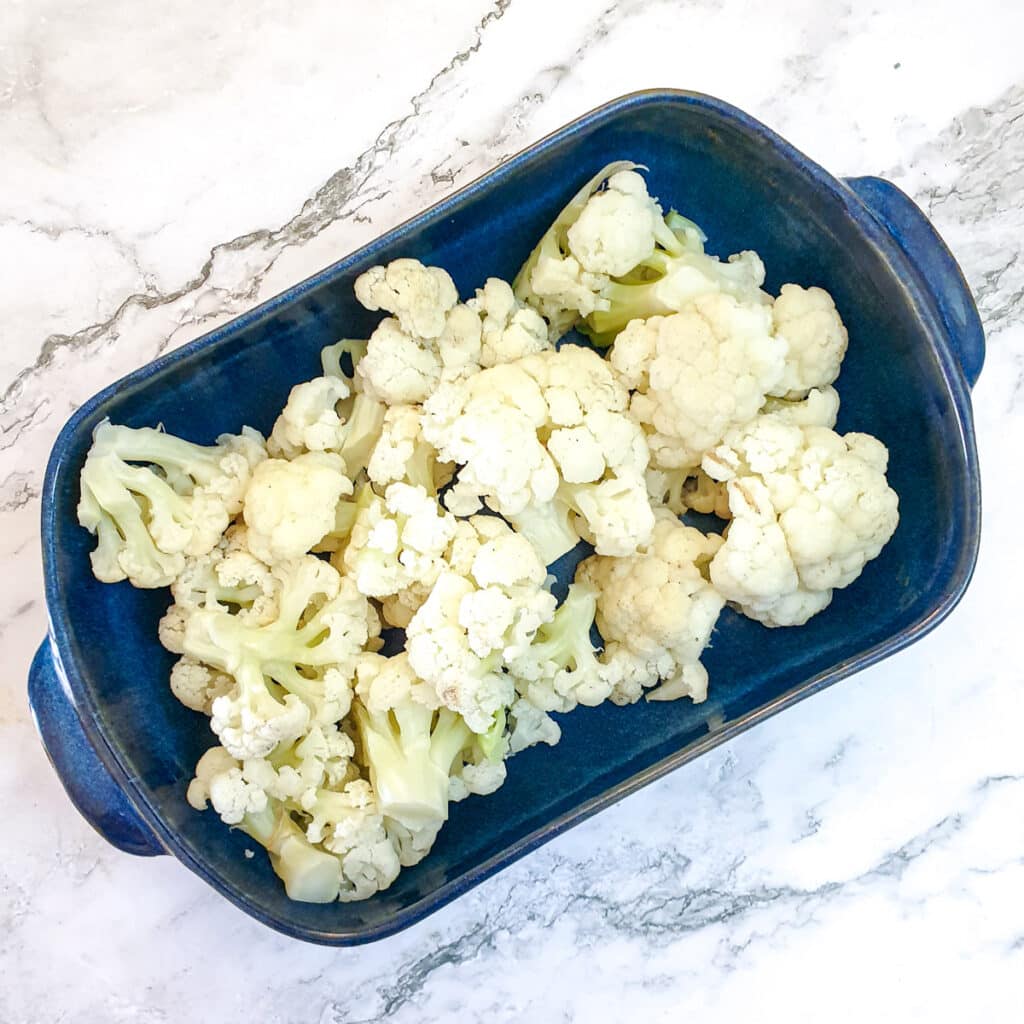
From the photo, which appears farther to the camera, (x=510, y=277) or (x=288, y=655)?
(x=510, y=277)

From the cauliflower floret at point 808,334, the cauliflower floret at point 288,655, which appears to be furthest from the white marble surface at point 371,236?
the cauliflower floret at point 288,655

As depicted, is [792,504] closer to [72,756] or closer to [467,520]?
[467,520]

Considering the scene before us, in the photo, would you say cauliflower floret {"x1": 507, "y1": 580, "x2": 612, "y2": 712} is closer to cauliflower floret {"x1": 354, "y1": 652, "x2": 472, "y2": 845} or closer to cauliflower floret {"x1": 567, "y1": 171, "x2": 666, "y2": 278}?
cauliflower floret {"x1": 354, "y1": 652, "x2": 472, "y2": 845}

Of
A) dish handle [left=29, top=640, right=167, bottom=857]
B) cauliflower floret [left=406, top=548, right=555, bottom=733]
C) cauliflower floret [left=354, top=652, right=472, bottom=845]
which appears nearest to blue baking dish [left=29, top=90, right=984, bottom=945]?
dish handle [left=29, top=640, right=167, bottom=857]

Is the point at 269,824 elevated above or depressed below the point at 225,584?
below

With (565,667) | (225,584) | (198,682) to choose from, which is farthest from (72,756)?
(565,667)

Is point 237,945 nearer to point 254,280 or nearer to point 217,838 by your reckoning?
point 217,838

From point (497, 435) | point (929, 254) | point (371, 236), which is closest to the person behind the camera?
point (497, 435)

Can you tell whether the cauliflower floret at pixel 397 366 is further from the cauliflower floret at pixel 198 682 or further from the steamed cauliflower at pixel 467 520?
the cauliflower floret at pixel 198 682
